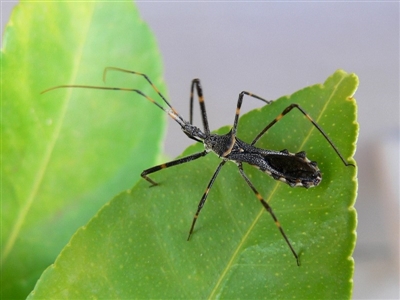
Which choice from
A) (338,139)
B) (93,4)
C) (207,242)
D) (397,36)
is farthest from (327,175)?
(397,36)

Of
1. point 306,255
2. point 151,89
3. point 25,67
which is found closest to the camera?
point 306,255

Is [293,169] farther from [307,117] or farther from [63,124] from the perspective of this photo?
[63,124]

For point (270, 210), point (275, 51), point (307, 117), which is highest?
point (275, 51)

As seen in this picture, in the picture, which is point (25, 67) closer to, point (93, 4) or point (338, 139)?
point (93, 4)

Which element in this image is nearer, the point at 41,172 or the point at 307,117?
the point at 307,117

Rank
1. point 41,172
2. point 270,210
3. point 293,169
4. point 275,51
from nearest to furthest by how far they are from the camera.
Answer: point 270,210 < point 293,169 < point 41,172 < point 275,51

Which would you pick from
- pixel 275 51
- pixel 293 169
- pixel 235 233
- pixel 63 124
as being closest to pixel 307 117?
pixel 293 169

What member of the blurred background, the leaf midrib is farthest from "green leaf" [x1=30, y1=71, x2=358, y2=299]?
the blurred background

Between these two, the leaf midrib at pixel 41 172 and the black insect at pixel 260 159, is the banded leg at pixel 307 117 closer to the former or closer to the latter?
the black insect at pixel 260 159
